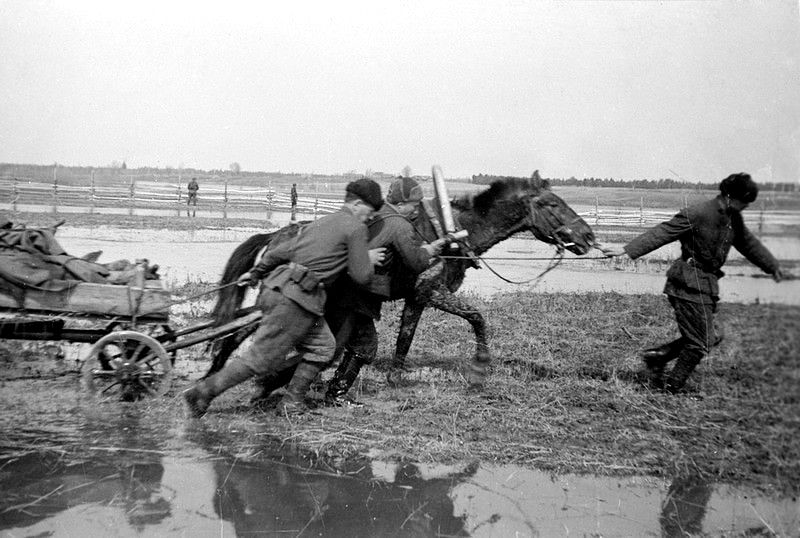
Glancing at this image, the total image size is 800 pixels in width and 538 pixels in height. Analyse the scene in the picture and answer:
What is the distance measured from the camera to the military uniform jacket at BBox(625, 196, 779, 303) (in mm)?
6383

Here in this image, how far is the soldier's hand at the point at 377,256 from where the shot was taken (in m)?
5.97

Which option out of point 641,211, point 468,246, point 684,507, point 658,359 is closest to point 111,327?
point 468,246

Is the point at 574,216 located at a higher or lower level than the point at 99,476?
higher

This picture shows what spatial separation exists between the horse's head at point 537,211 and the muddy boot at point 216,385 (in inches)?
138

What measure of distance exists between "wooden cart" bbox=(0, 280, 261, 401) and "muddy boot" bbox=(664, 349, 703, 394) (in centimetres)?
425

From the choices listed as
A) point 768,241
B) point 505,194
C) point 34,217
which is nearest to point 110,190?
point 34,217

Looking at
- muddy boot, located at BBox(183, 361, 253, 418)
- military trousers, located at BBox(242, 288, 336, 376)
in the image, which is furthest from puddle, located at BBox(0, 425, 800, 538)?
military trousers, located at BBox(242, 288, 336, 376)

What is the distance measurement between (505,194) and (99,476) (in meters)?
5.00

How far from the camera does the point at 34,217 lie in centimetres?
2389

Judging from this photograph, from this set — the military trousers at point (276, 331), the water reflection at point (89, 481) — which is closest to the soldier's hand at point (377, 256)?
the military trousers at point (276, 331)

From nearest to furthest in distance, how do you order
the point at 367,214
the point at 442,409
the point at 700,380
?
1. the point at 367,214
2. the point at 442,409
3. the point at 700,380

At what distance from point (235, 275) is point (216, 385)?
1927 mm

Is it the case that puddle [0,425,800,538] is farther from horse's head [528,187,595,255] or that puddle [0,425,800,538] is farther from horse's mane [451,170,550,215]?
horse's mane [451,170,550,215]

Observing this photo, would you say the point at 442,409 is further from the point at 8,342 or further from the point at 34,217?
the point at 34,217
